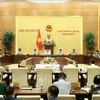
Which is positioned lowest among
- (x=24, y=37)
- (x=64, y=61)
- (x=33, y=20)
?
(x=64, y=61)

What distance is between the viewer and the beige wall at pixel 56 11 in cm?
1917

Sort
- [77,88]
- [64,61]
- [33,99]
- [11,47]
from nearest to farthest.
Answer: [33,99], [77,88], [64,61], [11,47]

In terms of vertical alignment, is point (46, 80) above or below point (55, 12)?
below

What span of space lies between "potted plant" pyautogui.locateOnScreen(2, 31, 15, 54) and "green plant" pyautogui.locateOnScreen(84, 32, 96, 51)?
17.0 ft

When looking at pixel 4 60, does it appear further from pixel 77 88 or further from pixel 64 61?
pixel 77 88

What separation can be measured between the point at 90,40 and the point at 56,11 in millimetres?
3269

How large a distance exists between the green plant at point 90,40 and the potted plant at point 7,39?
5169mm

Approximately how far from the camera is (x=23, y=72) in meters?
7.52

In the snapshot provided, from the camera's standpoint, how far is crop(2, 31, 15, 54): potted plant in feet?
60.4

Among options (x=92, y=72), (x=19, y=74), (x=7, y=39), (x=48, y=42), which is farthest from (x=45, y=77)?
(x=7, y=39)

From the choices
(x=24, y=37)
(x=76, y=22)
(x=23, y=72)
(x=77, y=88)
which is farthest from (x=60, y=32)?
(x=77, y=88)

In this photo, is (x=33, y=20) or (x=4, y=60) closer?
(x=4, y=60)

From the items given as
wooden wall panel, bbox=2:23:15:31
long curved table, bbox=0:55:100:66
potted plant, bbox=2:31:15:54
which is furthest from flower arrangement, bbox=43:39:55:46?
wooden wall panel, bbox=2:23:15:31

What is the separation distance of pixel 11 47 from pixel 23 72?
11.5 m
